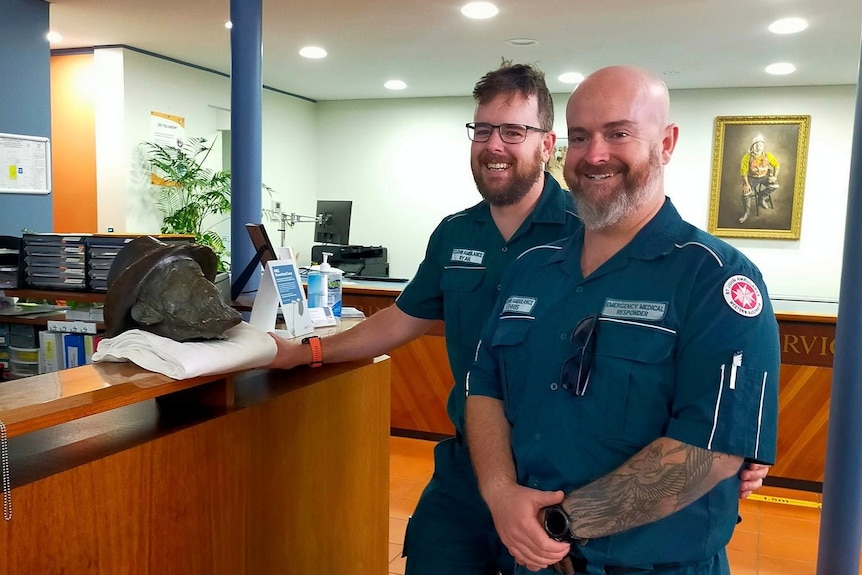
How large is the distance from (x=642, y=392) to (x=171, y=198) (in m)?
6.41

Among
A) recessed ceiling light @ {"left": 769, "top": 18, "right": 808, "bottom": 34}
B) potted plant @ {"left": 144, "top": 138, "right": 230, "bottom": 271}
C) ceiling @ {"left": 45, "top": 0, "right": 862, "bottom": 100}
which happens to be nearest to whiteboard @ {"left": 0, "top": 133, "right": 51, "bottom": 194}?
ceiling @ {"left": 45, "top": 0, "right": 862, "bottom": 100}

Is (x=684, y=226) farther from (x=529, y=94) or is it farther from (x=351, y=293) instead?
(x=351, y=293)

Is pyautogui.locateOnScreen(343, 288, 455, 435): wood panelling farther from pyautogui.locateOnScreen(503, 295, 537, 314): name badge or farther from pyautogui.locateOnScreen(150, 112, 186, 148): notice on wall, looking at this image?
pyautogui.locateOnScreen(150, 112, 186, 148): notice on wall

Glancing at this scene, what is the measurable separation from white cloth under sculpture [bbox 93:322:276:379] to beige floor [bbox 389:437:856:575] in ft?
5.83

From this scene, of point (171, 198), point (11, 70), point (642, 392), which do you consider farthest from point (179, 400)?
point (171, 198)

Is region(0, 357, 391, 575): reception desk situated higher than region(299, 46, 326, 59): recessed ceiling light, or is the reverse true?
region(299, 46, 326, 59): recessed ceiling light

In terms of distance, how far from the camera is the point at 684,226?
1.40 m

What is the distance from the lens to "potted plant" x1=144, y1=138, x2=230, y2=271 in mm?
6706

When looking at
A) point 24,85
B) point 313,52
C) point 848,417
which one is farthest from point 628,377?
point 313,52

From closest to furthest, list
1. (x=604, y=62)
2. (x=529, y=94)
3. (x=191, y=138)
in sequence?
(x=529, y=94) → (x=604, y=62) → (x=191, y=138)

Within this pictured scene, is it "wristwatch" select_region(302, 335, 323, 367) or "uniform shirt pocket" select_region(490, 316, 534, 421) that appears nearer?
"uniform shirt pocket" select_region(490, 316, 534, 421)

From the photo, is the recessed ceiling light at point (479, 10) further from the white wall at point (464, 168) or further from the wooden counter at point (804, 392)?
the white wall at point (464, 168)

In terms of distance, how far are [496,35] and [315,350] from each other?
438 centimetres

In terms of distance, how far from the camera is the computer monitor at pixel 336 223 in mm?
7238
